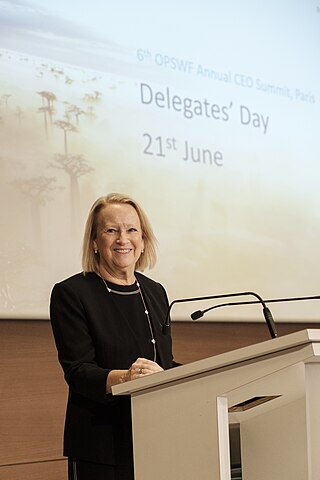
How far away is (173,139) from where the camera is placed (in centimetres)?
374

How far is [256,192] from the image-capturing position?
4.04 m

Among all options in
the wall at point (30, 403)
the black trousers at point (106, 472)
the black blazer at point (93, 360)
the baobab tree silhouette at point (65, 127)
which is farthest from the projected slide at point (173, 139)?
the black trousers at point (106, 472)

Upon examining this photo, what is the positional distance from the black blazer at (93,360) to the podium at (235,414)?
183 millimetres

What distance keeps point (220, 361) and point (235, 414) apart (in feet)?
1.01

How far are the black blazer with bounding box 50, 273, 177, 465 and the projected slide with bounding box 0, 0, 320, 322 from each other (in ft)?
2.83

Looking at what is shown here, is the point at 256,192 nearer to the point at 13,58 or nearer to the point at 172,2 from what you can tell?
the point at 172,2

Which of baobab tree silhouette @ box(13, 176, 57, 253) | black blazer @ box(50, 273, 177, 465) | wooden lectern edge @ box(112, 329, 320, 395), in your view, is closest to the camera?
wooden lectern edge @ box(112, 329, 320, 395)

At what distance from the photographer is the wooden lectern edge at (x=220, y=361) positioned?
1.76 m

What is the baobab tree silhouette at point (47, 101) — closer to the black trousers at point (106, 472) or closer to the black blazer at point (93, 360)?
the black blazer at point (93, 360)

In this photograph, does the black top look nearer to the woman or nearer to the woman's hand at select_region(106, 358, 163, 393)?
the woman

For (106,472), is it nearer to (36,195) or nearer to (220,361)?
(220,361)

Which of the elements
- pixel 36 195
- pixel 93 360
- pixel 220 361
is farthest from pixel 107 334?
pixel 36 195

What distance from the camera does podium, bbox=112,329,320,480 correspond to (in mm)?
1825

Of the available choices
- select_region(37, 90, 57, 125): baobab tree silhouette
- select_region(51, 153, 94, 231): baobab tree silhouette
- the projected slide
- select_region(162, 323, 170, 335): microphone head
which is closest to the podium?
select_region(162, 323, 170, 335): microphone head
